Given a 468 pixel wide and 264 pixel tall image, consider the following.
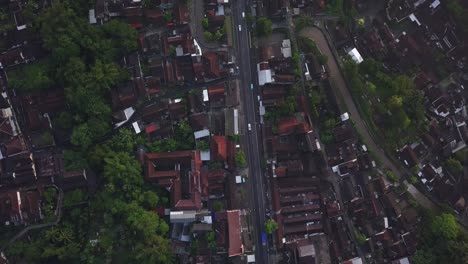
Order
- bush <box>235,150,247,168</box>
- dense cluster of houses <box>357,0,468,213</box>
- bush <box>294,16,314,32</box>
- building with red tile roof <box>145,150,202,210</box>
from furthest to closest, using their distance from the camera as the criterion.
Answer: dense cluster of houses <box>357,0,468,213</box>
bush <box>294,16,314,32</box>
bush <box>235,150,247,168</box>
building with red tile roof <box>145,150,202,210</box>

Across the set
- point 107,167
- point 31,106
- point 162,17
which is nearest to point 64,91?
point 31,106

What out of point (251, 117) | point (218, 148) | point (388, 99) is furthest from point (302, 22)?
point (218, 148)

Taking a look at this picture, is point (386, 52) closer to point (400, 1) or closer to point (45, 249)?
point (400, 1)

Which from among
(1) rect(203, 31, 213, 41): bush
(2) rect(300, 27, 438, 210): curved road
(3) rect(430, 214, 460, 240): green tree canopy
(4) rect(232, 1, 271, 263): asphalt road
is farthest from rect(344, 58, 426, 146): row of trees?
(1) rect(203, 31, 213, 41): bush

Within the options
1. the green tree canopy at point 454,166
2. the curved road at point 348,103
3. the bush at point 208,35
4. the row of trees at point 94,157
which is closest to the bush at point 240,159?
the row of trees at point 94,157

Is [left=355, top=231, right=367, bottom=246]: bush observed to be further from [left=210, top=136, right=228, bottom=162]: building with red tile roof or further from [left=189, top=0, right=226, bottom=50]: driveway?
[left=189, top=0, right=226, bottom=50]: driveway

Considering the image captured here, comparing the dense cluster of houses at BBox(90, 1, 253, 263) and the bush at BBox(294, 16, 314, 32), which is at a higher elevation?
the bush at BBox(294, 16, 314, 32)

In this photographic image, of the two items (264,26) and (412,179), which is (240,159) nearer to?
(264,26)
